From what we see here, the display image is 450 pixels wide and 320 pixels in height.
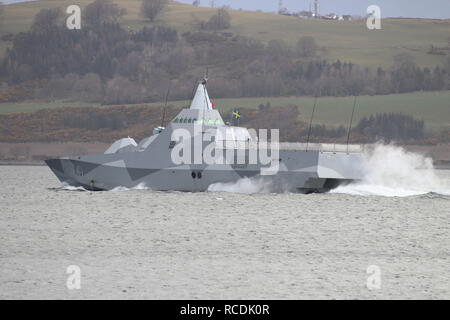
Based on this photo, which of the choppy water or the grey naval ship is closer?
the choppy water

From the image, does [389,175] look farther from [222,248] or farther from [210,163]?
[222,248]

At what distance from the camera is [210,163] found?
44.4 meters

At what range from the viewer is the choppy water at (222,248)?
18.1 meters

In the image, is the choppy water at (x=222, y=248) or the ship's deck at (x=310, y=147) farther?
the ship's deck at (x=310, y=147)

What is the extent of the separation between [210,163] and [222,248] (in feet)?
65.8

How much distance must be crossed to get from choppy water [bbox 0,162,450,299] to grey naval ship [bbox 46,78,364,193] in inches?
70.6

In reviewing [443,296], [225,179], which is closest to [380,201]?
[225,179]

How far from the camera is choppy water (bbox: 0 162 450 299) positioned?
1812 cm

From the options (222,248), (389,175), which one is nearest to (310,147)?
(389,175)

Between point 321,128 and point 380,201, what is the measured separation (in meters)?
113

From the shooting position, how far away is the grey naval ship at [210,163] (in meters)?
43.0

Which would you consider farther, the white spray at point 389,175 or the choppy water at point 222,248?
the white spray at point 389,175

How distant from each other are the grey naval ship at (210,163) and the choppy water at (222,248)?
5.88 ft
